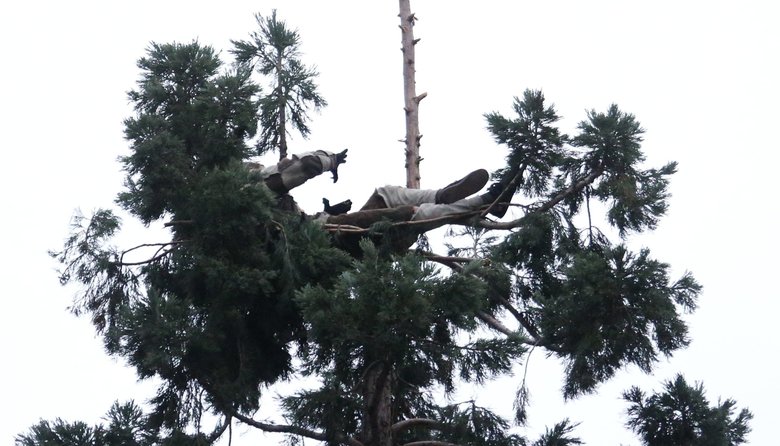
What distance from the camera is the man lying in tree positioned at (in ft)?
37.2

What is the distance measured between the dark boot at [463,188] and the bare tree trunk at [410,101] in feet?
5.20

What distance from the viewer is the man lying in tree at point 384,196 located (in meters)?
11.3

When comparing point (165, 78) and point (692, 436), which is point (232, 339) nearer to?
point (165, 78)

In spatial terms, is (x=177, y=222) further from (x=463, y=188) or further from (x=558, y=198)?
(x=558, y=198)

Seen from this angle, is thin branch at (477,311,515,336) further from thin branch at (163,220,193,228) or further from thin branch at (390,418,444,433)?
thin branch at (163,220,193,228)

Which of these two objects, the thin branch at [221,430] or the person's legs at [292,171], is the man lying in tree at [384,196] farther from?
the thin branch at [221,430]

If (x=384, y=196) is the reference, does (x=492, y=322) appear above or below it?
below

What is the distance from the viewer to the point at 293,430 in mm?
10477

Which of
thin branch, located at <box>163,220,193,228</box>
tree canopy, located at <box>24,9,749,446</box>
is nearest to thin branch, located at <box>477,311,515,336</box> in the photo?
tree canopy, located at <box>24,9,749,446</box>

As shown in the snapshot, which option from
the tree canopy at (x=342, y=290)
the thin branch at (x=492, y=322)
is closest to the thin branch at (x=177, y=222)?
the tree canopy at (x=342, y=290)

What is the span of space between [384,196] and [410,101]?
163 centimetres

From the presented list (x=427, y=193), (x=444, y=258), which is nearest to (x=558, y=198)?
(x=427, y=193)

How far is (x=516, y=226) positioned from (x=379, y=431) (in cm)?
180

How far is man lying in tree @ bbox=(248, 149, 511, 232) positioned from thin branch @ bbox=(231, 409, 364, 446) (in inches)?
66.2
